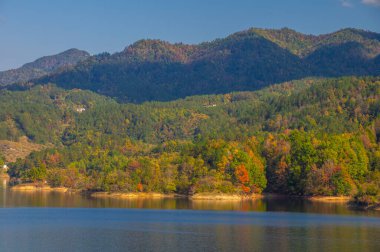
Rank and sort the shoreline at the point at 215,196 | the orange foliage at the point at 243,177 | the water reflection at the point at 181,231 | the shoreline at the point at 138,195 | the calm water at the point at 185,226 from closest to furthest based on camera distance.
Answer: the water reflection at the point at 181,231 → the calm water at the point at 185,226 → the shoreline at the point at 215,196 → the orange foliage at the point at 243,177 → the shoreline at the point at 138,195

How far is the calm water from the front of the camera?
92.2 metres

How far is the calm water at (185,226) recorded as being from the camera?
92188mm

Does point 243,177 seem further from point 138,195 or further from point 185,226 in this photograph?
point 185,226

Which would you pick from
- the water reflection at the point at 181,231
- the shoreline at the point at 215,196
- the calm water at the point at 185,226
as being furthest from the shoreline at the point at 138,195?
the water reflection at the point at 181,231

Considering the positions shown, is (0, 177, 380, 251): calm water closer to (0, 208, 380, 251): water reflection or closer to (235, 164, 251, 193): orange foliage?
(0, 208, 380, 251): water reflection

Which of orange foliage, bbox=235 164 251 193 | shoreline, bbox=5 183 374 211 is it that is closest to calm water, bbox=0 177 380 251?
shoreline, bbox=5 183 374 211

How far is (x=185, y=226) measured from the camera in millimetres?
111188

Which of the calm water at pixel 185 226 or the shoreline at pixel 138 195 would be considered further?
the shoreline at pixel 138 195

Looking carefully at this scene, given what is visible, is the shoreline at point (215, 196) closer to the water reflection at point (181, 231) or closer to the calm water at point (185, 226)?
the calm water at point (185, 226)

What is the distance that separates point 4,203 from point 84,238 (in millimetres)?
63174

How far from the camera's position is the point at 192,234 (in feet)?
336

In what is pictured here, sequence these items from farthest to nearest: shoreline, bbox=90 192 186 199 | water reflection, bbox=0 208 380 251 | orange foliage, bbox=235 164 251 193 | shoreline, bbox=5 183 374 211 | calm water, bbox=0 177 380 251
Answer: shoreline, bbox=90 192 186 199 < orange foliage, bbox=235 164 251 193 < shoreline, bbox=5 183 374 211 < calm water, bbox=0 177 380 251 < water reflection, bbox=0 208 380 251

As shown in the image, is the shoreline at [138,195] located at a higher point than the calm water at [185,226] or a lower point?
higher

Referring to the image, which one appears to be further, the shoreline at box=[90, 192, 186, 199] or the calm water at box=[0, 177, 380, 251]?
the shoreline at box=[90, 192, 186, 199]
